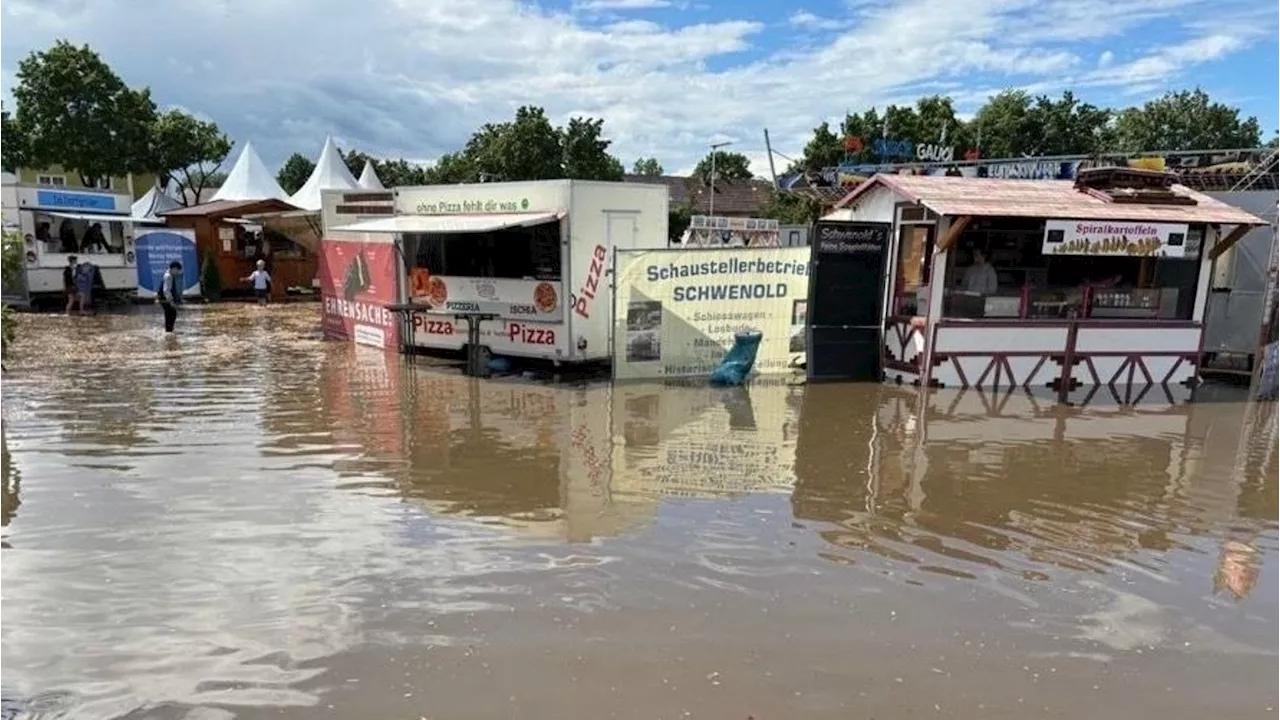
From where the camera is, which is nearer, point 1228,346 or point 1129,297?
point 1129,297

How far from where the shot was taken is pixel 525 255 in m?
13.2

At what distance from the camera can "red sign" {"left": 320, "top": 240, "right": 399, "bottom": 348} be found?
588 inches

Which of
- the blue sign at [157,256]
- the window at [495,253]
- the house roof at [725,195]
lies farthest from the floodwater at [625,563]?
the house roof at [725,195]

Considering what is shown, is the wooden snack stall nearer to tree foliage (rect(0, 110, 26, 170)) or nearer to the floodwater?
the floodwater

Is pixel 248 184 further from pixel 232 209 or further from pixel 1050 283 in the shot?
pixel 1050 283

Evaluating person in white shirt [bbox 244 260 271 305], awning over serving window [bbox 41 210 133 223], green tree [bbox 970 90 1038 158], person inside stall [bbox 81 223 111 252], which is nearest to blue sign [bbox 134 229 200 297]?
awning over serving window [bbox 41 210 133 223]

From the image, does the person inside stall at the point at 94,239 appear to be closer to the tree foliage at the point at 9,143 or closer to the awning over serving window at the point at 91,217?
the awning over serving window at the point at 91,217

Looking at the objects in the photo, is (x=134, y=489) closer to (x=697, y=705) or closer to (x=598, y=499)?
(x=598, y=499)

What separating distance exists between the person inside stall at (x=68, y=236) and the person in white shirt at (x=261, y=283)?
4393 mm

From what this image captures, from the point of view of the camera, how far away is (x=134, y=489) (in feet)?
22.6

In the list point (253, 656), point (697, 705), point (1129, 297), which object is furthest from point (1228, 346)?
point (253, 656)

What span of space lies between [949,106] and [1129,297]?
37.1 meters

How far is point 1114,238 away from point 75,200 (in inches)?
942

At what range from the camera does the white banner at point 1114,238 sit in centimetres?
1173
